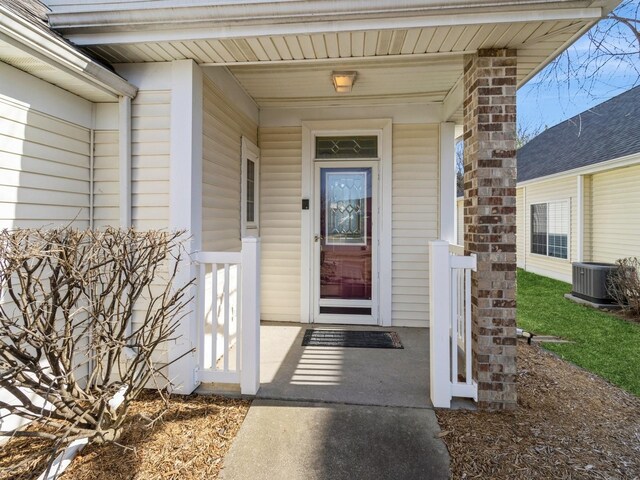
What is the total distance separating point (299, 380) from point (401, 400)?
2.80 ft

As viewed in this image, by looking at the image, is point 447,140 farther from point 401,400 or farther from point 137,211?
point 137,211

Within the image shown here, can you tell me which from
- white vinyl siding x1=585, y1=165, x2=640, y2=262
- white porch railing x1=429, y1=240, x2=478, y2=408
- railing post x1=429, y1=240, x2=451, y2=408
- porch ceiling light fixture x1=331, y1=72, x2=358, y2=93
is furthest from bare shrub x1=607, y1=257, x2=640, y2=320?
porch ceiling light fixture x1=331, y1=72, x2=358, y2=93

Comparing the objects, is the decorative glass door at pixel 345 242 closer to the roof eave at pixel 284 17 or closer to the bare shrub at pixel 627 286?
the roof eave at pixel 284 17

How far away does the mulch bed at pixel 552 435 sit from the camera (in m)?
2.00

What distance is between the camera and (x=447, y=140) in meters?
4.53

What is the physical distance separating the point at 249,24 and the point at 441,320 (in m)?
2.49

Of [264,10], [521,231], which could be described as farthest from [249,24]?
[521,231]

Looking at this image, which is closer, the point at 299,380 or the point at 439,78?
the point at 299,380

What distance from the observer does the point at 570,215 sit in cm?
887

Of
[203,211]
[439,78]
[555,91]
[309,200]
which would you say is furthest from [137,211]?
[555,91]

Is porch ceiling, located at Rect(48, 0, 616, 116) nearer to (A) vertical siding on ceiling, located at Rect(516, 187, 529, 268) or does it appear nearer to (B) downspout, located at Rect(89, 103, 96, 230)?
(B) downspout, located at Rect(89, 103, 96, 230)

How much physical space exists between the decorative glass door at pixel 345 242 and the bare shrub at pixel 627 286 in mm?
4413

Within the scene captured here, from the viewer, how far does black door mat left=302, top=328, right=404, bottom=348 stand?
393 centimetres

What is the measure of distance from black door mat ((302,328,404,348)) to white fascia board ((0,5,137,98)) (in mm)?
2939
